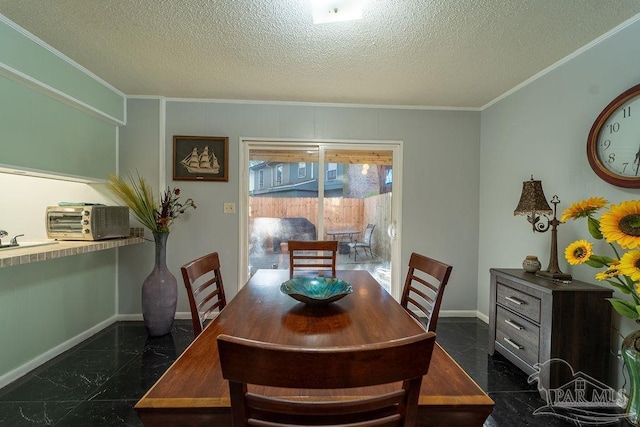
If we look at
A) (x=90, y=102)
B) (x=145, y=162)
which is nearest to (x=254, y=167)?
(x=145, y=162)

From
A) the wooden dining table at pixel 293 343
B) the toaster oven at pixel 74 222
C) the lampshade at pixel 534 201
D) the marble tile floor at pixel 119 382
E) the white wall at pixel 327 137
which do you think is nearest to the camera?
the wooden dining table at pixel 293 343

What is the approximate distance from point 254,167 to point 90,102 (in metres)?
1.55

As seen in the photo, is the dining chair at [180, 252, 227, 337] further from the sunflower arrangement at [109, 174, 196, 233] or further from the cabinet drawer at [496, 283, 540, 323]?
the cabinet drawer at [496, 283, 540, 323]

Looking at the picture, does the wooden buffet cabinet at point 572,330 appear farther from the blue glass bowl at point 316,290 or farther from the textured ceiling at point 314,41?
the textured ceiling at point 314,41

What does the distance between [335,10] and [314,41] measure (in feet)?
1.32

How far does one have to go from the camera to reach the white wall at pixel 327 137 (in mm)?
3080

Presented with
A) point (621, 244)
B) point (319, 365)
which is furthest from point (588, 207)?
point (319, 365)

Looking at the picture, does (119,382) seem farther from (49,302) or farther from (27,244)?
(27,244)

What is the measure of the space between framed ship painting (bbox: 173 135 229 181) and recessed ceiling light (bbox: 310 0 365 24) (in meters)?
1.81

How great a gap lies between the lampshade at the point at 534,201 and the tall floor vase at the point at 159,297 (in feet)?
10.1

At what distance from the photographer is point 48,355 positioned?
2271 mm

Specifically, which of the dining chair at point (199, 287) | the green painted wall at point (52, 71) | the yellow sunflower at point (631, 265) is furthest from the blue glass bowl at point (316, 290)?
the green painted wall at point (52, 71)

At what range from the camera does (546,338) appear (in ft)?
5.98

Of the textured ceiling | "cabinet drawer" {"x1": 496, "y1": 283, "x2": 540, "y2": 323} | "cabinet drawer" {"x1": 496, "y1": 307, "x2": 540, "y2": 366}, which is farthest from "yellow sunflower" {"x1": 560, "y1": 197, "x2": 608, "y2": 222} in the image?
the textured ceiling
